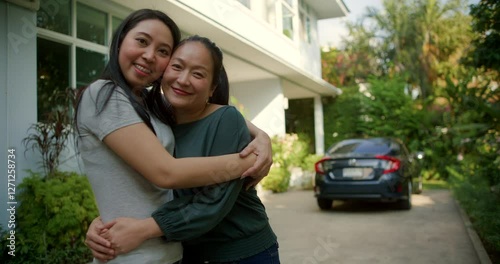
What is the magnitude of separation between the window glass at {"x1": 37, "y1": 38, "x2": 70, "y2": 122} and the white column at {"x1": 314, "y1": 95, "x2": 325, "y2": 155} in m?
13.0

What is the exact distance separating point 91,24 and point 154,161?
629 centimetres

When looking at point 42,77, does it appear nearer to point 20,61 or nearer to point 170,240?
point 20,61

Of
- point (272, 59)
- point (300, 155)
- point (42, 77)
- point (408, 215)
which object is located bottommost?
point (408, 215)

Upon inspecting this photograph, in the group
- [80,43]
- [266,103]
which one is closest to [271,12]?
[266,103]

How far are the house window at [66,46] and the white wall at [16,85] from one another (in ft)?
1.51

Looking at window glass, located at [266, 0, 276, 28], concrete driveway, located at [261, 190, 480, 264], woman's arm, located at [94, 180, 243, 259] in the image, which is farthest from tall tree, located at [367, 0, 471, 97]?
woman's arm, located at [94, 180, 243, 259]

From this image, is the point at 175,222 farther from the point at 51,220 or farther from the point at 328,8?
the point at 328,8

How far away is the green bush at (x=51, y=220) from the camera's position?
4655 mm

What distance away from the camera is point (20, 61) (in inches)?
204

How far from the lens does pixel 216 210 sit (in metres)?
1.46

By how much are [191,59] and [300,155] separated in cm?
1307

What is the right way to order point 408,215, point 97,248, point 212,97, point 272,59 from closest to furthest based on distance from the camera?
point 97,248 < point 212,97 < point 408,215 < point 272,59

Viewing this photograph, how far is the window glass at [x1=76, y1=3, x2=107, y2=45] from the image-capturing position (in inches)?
265

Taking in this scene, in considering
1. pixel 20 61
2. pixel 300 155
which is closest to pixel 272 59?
pixel 300 155
